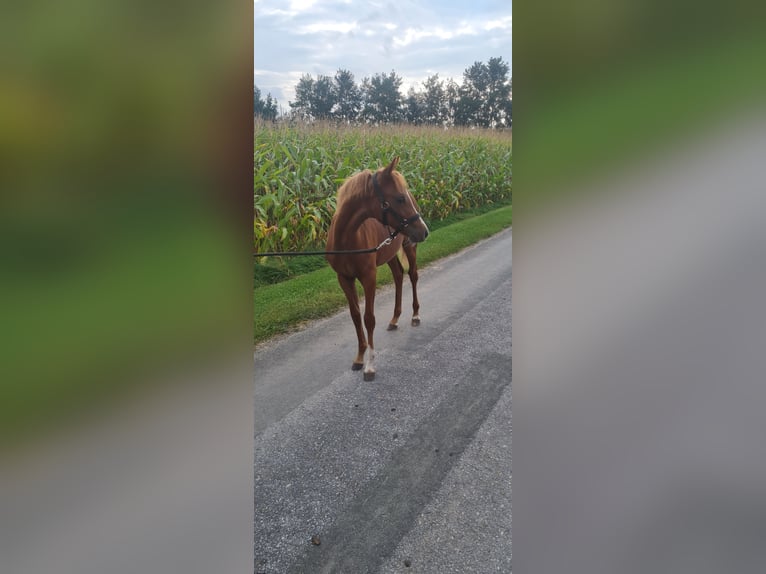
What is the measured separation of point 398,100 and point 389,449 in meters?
1.46

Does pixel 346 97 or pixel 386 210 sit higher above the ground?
pixel 346 97

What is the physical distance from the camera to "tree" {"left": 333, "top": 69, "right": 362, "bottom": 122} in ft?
6.25

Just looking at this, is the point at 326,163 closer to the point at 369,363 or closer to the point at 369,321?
the point at 369,321

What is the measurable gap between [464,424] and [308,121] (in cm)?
151

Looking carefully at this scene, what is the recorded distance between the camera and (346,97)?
2.05 m

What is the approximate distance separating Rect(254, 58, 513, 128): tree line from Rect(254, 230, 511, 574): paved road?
111 cm
